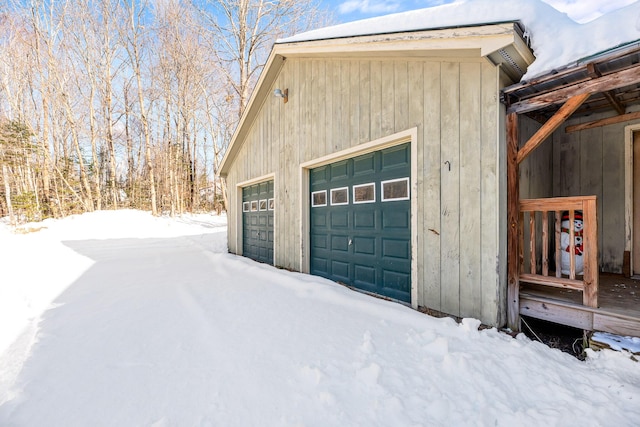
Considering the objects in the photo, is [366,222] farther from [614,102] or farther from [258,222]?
[258,222]

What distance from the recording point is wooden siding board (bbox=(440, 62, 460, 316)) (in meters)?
3.00

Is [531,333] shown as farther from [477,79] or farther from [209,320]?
[209,320]

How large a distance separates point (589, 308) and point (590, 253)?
49cm

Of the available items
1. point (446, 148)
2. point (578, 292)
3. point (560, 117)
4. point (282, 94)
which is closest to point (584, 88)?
point (560, 117)

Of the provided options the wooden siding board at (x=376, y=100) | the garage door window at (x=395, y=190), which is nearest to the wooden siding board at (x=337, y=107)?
the wooden siding board at (x=376, y=100)

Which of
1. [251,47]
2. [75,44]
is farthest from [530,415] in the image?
[75,44]

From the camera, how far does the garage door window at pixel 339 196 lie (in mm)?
4512

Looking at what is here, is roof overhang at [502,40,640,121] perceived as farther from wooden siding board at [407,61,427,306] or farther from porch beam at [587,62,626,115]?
wooden siding board at [407,61,427,306]

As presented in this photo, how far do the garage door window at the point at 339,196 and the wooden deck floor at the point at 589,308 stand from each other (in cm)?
259

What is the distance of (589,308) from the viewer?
2451 mm

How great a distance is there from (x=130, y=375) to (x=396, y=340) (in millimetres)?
2214

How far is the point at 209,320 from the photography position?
122 inches

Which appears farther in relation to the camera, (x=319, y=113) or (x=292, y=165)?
(x=292, y=165)

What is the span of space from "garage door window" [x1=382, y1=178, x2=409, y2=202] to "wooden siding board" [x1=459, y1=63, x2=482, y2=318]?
0.73 metres
